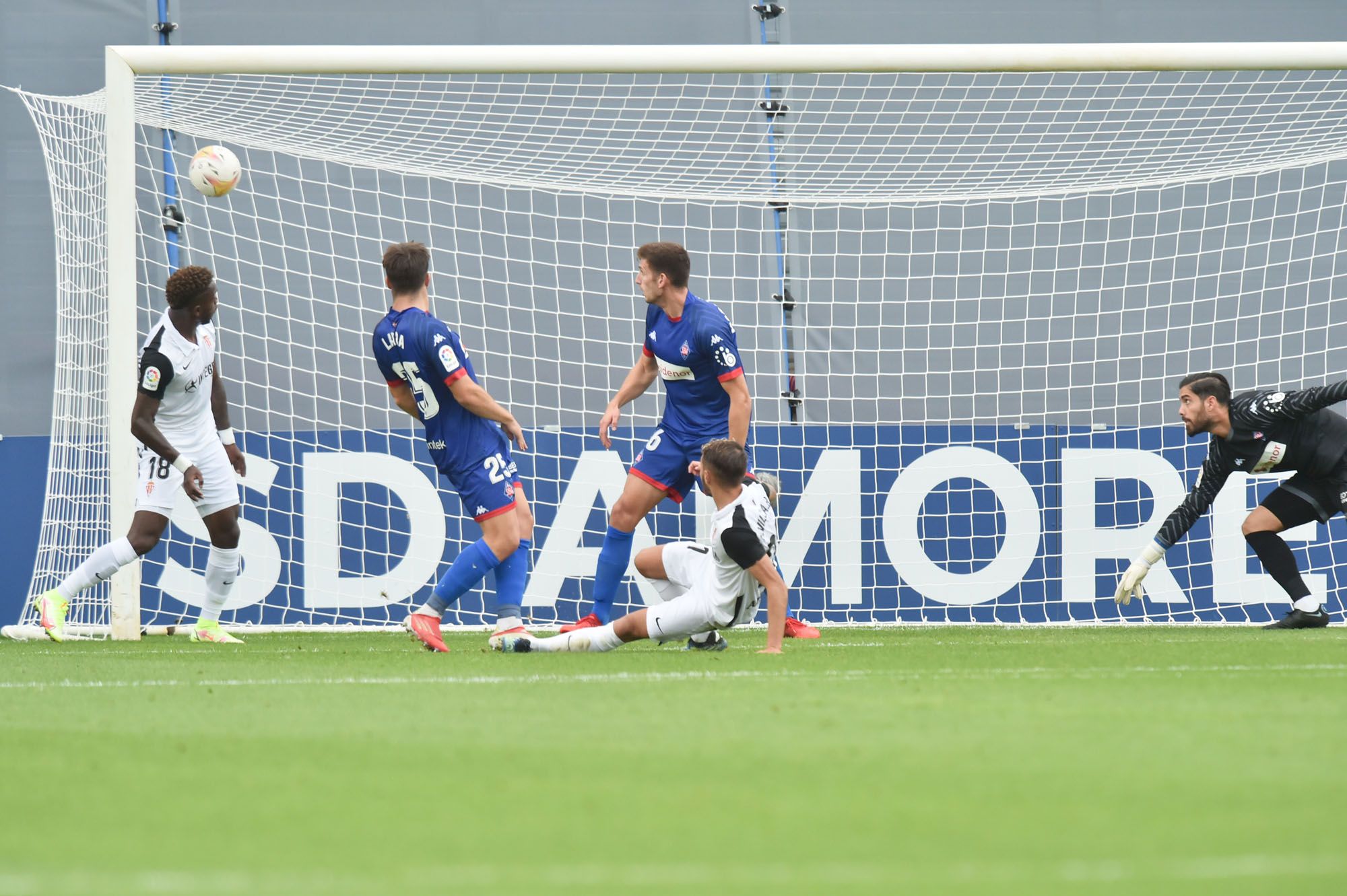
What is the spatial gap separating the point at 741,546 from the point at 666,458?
1.76 m

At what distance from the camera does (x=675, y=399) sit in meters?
7.32

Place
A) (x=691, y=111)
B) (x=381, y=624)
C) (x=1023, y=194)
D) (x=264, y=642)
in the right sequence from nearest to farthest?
(x=264, y=642) < (x=381, y=624) < (x=1023, y=194) < (x=691, y=111)

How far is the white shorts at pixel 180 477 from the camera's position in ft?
24.6

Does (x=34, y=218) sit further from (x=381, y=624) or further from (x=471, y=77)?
(x=381, y=624)

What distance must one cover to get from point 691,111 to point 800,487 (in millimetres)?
2819

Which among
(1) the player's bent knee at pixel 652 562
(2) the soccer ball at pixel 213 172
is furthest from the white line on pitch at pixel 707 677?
(2) the soccer ball at pixel 213 172

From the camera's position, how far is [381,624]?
900 cm

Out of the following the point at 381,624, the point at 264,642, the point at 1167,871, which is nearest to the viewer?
the point at 1167,871

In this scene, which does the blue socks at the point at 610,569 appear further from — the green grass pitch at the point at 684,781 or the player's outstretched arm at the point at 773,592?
the green grass pitch at the point at 684,781

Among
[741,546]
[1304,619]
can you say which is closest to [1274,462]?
[1304,619]

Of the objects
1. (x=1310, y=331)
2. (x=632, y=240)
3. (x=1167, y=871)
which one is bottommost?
(x=1167, y=871)

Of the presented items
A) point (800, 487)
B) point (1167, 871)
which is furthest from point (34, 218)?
point (1167, 871)

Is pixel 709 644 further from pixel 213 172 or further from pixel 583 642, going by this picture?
pixel 213 172

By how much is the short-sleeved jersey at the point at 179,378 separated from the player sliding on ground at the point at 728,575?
2651mm
